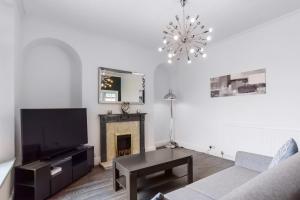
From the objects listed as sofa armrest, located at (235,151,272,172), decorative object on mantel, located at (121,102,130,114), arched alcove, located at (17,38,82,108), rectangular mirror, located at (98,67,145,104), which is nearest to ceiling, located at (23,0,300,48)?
arched alcove, located at (17,38,82,108)

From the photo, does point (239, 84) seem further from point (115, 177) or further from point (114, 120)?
point (115, 177)

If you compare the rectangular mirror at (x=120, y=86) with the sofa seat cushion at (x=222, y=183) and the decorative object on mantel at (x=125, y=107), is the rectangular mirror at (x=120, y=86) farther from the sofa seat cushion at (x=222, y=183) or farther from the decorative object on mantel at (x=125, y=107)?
the sofa seat cushion at (x=222, y=183)

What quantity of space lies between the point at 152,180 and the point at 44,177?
1492 mm

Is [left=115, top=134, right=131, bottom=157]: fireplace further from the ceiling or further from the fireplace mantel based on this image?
the ceiling

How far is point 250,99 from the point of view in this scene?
357 cm

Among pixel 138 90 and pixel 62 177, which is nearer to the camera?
pixel 62 177

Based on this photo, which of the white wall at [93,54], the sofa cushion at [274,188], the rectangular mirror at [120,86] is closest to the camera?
the sofa cushion at [274,188]

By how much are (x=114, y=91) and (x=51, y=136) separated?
5.66 ft

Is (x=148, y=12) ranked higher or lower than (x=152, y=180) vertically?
higher

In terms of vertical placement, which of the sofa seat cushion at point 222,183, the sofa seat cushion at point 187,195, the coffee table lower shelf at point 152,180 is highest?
the sofa seat cushion at point 222,183

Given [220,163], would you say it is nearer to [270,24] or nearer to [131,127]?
[131,127]

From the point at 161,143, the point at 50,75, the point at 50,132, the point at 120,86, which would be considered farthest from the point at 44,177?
the point at 161,143

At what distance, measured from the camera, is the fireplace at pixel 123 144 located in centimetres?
397

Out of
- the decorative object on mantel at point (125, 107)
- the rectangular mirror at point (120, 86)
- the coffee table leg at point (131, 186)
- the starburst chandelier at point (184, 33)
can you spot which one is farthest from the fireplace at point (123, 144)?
the starburst chandelier at point (184, 33)
